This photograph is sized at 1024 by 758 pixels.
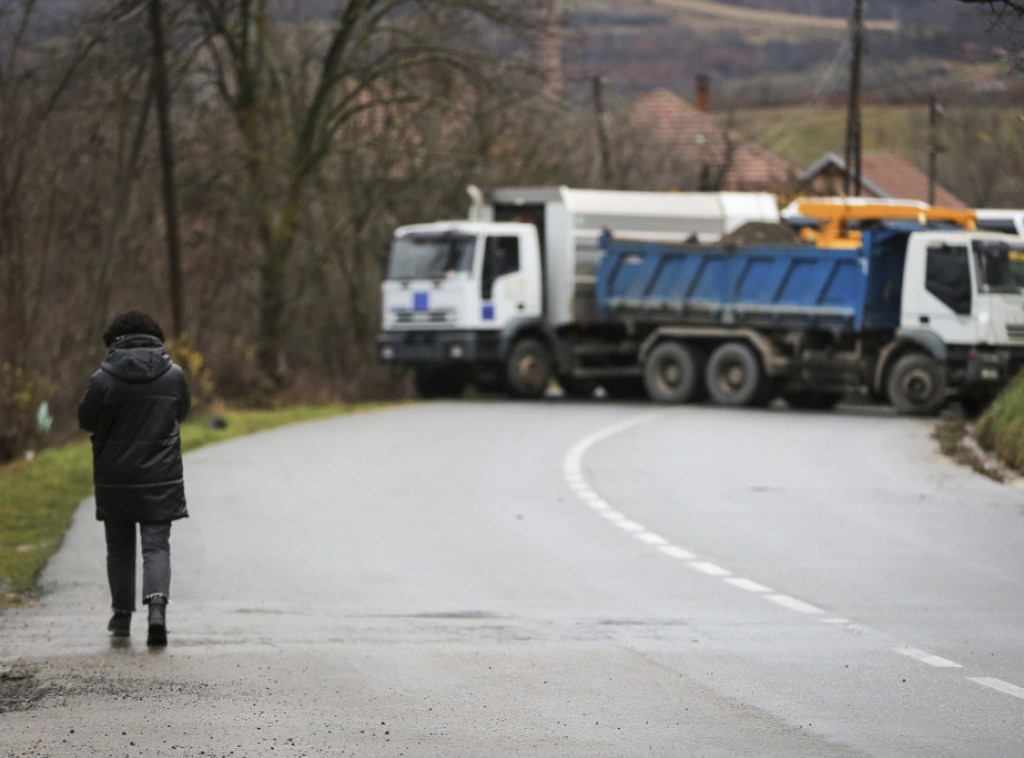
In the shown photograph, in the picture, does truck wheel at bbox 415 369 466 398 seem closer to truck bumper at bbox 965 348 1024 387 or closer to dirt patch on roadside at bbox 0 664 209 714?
truck bumper at bbox 965 348 1024 387

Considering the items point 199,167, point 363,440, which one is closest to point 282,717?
point 363,440

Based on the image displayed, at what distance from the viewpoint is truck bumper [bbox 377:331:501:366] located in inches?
1252

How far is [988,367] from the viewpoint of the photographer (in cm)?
2747

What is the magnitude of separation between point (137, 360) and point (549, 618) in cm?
248

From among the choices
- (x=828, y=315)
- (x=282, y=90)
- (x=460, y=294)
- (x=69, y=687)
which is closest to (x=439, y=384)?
(x=460, y=294)

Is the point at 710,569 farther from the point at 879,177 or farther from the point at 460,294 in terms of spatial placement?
the point at 879,177

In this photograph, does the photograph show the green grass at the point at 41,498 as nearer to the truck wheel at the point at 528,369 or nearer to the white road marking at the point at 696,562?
the white road marking at the point at 696,562

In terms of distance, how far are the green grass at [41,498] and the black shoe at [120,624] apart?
1.62m

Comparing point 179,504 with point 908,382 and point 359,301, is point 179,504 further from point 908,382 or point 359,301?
point 359,301

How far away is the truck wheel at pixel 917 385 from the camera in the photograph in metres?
27.9

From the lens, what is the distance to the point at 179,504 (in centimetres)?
964

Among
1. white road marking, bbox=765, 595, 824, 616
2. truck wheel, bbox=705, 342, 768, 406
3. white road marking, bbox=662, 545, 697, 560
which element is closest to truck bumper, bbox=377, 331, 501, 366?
truck wheel, bbox=705, 342, 768, 406

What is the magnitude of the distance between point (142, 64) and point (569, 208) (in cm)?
809

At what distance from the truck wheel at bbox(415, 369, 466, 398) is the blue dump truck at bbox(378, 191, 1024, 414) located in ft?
0.08
